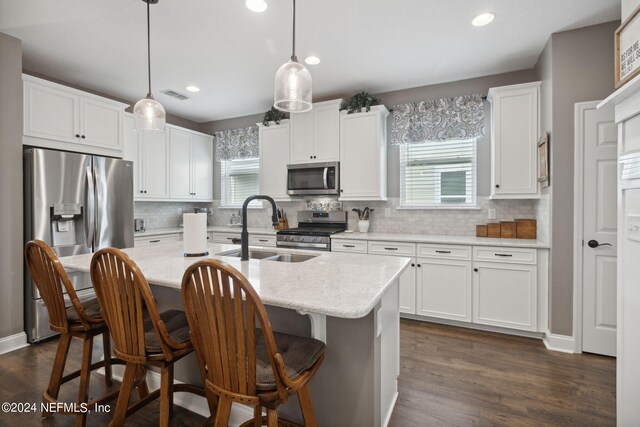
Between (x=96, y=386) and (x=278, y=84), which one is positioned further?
(x=96, y=386)

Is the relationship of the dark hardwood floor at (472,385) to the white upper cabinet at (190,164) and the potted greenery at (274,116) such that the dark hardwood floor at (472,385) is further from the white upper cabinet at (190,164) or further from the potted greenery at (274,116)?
the potted greenery at (274,116)

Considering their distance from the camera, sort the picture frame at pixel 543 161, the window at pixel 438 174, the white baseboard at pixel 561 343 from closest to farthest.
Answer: the white baseboard at pixel 561 343 → the picture frame at pixel 543 161 → the window at pixel 438 174

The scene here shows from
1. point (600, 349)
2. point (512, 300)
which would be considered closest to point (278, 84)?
point (512, 300)

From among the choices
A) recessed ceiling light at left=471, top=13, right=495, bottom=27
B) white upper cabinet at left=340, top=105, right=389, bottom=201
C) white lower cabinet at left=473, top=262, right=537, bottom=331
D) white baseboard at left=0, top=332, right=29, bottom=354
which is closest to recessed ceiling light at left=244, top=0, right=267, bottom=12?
recessed ceiling light at left=471, top=13, right=495, bottom=27

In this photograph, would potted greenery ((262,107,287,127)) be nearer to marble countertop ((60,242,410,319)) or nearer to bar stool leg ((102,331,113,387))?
marble countertop ((60,242,410,319))

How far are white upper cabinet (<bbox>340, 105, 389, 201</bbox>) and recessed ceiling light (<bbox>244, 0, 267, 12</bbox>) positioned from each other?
A: 1757mm

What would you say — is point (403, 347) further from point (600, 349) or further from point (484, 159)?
point (484, 159)

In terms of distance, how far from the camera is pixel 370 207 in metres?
4.12

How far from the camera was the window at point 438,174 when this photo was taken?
3.68m

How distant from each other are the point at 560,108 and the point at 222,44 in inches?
118

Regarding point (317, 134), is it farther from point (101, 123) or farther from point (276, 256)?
point (101, 123)

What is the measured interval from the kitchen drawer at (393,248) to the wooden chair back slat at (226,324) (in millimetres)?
2511

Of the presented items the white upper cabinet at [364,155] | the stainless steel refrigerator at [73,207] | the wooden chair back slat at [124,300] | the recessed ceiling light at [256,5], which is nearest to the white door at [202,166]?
the stainless steel refrigerator at [73,207]

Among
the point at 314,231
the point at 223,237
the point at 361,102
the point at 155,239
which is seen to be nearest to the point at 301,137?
the point at 361,102
